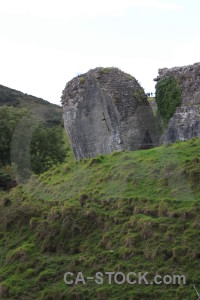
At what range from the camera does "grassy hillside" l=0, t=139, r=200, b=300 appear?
974 centimetres

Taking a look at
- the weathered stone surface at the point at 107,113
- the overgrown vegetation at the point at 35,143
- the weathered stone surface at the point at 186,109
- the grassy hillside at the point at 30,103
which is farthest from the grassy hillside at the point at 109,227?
the grassy hillside at the point at 30,103

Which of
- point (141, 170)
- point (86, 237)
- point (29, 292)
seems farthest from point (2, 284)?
point (141, 170)

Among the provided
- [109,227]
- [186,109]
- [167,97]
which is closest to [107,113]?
[167,97]

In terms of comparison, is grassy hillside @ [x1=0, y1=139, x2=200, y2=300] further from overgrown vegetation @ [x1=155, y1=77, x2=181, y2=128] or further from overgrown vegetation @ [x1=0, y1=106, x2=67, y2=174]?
overgrown vegetation @ [x1=0, y1=106, x2=67, y2=174]

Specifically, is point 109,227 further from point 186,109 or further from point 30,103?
point 30,103

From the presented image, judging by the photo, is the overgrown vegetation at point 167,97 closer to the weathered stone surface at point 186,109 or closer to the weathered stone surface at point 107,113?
the weathered stone surface at point 186,109

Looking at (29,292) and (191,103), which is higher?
(191,103)

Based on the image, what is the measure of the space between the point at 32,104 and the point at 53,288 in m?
49.4

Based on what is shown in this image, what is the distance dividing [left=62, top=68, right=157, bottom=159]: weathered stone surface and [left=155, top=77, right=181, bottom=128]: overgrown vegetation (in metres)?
0.87

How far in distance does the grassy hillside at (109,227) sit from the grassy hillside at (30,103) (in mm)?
34819

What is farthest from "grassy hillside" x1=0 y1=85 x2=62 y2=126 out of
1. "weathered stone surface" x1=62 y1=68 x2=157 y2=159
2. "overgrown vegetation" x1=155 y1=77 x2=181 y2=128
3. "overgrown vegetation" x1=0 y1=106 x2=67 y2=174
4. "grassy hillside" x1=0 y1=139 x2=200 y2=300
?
"grassy hillside" x1=0 y1=139 x2=200 y2=300

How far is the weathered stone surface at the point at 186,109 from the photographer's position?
1661cm

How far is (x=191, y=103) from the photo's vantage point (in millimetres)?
16953

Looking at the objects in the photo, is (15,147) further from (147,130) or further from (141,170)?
(141,170)
